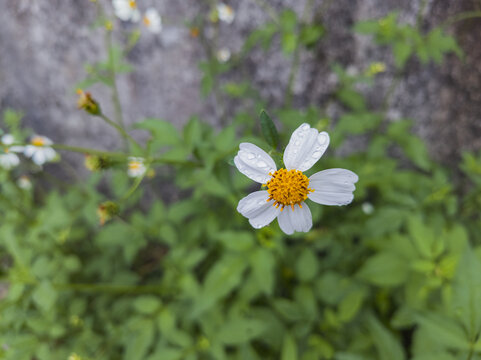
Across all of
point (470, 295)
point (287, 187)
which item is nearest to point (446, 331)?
point (470, 295)

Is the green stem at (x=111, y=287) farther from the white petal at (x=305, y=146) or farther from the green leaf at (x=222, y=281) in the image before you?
the white petal at (x=305, y=146)

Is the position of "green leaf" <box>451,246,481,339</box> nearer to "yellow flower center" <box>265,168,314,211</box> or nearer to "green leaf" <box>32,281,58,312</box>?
"yellow flower center" <box>265,168,314,211</box>

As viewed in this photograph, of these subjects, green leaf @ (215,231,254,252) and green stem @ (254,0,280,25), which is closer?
green leaf @ (215,231,254,252)

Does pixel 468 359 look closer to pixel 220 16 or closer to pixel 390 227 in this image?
pixel 390 227

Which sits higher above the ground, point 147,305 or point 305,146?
point 305,146

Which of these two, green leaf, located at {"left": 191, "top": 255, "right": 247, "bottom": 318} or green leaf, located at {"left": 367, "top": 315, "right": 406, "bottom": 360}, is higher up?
green leaf, located at {"left": 191, "top": 255, "right": 247, "bottom": 318}

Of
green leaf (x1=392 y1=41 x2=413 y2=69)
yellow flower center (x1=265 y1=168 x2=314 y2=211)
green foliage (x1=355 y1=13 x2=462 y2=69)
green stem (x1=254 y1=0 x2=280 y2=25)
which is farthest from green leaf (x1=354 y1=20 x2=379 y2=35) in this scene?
yellow flower center (x1=265 y1=168 x2=314 y2=211)

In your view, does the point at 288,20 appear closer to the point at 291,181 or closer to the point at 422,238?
the point at 291,181

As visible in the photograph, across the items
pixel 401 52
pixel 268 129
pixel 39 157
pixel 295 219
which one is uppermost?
pixel 39 157
